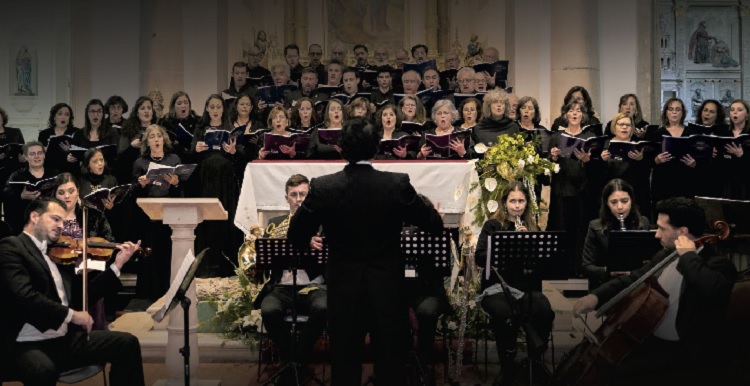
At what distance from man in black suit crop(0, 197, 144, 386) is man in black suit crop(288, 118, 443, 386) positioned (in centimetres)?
125

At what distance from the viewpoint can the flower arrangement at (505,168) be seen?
7035mm

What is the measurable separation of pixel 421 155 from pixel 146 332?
273cm

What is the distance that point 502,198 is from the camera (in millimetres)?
6453

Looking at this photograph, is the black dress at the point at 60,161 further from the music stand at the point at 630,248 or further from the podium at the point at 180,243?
the music stand at the point at 630,248

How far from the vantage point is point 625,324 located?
484cm

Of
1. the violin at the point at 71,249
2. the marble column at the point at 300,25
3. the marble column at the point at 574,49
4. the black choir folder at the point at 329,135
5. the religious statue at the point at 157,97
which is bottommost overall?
the violin at the point at 71,249

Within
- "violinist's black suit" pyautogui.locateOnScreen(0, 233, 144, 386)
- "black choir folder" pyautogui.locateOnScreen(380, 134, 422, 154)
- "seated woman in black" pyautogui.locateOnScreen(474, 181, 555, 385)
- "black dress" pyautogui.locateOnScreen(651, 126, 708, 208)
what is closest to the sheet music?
"violinist's black suit" pyautogui.locateOnScreen(0, 233, 144, 386)

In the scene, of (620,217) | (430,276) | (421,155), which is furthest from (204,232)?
(620,217)

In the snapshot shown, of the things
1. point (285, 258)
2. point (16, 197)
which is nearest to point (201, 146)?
point (16, 197)

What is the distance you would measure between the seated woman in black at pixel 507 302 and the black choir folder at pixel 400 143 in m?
1.71

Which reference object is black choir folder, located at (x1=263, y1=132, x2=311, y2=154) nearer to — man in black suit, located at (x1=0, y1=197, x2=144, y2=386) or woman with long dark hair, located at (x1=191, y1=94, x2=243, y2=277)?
woman with long dark hair, located at (x1=191, y1=94, x2=243, y2=277)

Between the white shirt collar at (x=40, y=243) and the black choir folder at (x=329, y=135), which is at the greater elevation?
the black choir folder at (x=329, y=135)

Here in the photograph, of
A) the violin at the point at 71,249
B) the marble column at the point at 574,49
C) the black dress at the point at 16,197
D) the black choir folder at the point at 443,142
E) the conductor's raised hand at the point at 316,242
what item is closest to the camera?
the violin at the point at 71,249

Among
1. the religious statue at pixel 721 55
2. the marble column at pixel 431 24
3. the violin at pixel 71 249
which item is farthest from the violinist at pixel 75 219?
the religious statue at pixel 721 55
